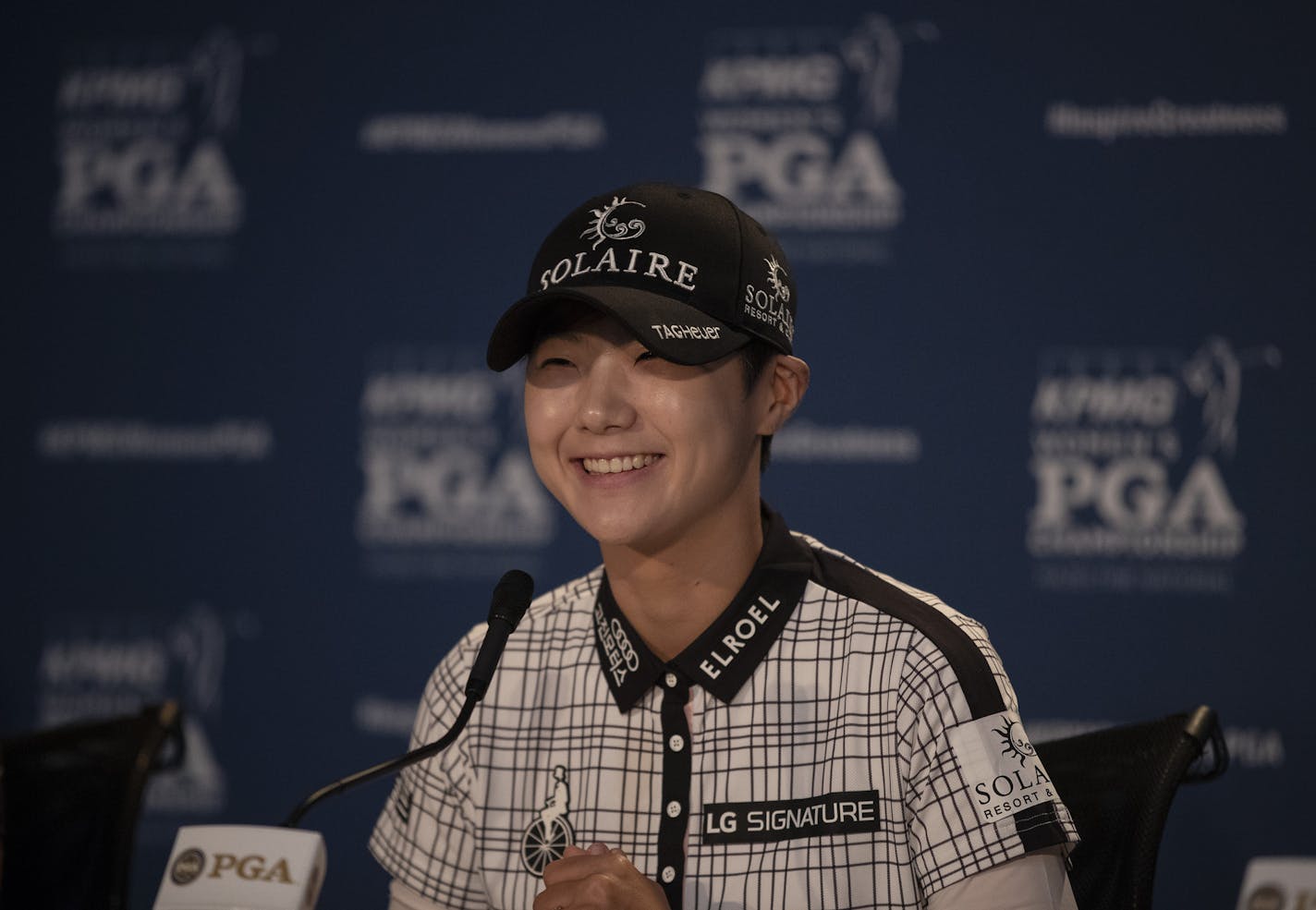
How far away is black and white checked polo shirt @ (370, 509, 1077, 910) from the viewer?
1291 millimetres

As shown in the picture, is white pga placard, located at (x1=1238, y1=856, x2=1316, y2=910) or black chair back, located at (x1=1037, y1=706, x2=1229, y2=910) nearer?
white pga placard, located at (x1=1238, y1=856, x2=1316, y2=910)

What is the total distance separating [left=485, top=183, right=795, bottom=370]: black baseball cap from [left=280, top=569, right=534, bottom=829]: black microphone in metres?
0.28

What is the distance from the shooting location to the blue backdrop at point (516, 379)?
2.93 meters

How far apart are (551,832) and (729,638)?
0.29 metres

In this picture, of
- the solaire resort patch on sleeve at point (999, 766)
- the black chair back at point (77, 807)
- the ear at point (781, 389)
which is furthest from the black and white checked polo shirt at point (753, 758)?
the black chair back at point (77, 807)

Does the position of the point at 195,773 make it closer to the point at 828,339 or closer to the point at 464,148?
the point at 464,148

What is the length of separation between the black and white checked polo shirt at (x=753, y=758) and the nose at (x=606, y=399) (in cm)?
27

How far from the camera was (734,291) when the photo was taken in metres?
1.37

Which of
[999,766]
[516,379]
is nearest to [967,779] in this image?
[999,766]

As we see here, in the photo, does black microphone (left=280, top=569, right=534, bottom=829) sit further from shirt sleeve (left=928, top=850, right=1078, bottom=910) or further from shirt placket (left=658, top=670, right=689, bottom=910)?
shirt sleeve (left=928, top=850, right=1078, bottom=910)

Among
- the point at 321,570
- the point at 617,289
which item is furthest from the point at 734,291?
the point at 321,570

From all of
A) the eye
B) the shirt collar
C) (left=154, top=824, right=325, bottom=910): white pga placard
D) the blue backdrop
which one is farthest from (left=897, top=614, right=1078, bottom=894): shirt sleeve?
the blue backdrop

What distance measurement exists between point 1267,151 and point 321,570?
8.13ft

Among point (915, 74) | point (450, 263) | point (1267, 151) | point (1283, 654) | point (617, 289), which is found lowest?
point (1283, 654)
